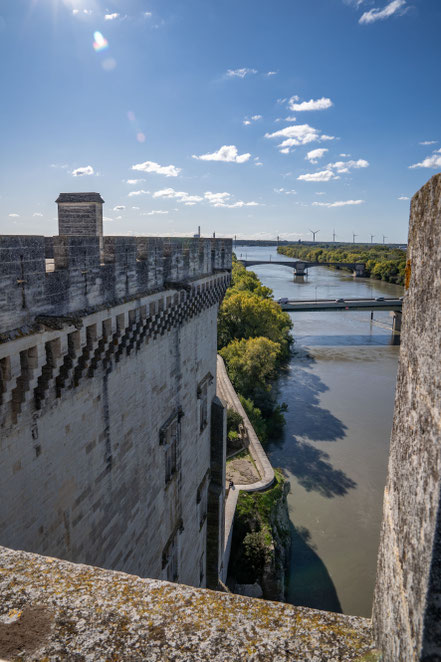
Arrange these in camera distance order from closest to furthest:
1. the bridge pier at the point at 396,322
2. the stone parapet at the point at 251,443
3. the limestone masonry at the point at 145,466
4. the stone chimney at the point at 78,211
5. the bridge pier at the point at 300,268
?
the limestone masonry at the point at 145,466
the stone chimney at the point at 78,211
the stone parapet at the point at 251,443
the bridge pier at the point at 396,322
the bridge pier at the point at 300,268

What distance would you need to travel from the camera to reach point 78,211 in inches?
414

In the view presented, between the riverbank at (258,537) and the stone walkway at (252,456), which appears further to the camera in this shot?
the stone walkway at (252,456)

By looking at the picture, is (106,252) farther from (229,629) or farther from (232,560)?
(232,560)

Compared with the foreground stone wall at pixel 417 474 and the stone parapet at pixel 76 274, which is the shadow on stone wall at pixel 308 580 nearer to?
the stone parapet at pixel 76 274

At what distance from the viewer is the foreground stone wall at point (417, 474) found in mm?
1507

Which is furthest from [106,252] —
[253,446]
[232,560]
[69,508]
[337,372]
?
[337,372]

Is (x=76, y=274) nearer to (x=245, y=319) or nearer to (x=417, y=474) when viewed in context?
(x=417, y=474)

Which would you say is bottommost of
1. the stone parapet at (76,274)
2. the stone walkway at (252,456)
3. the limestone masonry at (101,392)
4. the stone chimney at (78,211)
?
the stone walkway at (252,456)

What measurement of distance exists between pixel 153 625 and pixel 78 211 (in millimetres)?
9792

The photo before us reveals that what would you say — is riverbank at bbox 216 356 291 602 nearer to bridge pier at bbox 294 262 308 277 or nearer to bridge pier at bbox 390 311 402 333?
bridge pier at bbox 390 311 402 333

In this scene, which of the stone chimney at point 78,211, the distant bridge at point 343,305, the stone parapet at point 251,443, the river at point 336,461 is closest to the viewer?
the stone chimney at point 78,211

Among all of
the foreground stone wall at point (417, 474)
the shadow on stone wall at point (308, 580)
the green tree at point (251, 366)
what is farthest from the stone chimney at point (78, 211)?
the green tree at point (251, 366)

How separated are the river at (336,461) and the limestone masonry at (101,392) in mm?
9315

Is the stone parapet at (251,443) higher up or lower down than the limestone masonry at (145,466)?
lower down
